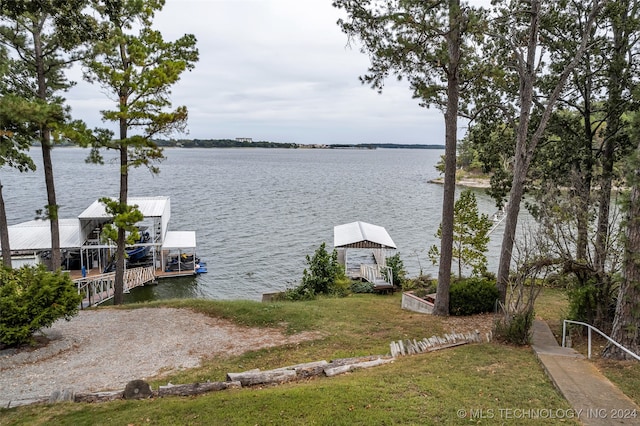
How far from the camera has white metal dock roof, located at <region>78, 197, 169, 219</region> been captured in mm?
23391

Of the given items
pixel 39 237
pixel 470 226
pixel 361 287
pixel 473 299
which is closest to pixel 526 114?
pixel 470 226

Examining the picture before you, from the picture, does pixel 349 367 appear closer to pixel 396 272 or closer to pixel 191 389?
pixel 191 389

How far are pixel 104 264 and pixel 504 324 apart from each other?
73.5 ft

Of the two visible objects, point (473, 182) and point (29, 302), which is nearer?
point (29, 302)

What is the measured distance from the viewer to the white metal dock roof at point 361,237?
70.5 feet

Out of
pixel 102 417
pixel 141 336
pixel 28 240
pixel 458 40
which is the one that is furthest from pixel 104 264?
pixel 458 40

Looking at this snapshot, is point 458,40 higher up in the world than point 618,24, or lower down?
lower down

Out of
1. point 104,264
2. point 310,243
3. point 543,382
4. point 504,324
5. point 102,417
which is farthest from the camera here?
point 310,243

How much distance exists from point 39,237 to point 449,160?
72.0ft

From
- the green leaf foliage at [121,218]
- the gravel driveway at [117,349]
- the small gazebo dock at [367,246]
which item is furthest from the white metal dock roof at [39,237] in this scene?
the small gazebo dock at [367,246]

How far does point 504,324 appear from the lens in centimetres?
927

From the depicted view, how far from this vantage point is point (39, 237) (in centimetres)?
2272

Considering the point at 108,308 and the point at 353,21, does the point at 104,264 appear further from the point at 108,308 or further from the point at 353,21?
the point at 353,21

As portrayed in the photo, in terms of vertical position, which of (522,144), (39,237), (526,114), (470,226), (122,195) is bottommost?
(39,237)
